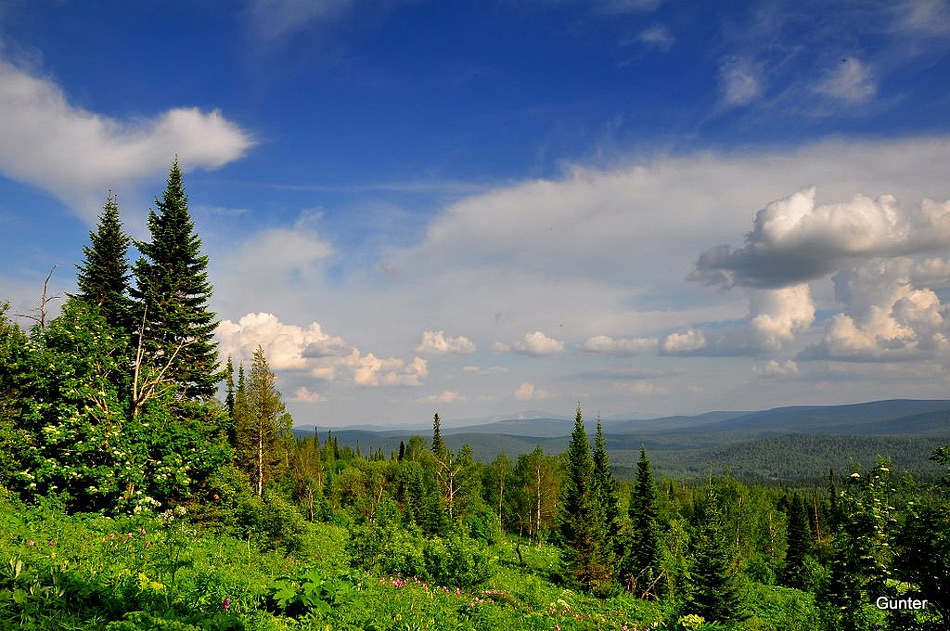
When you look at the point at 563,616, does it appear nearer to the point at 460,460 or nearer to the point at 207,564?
the point at 207,564

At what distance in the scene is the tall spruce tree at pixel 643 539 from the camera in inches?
1555

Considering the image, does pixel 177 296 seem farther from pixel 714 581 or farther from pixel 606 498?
pixel 606 498

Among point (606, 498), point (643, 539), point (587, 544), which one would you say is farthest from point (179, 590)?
point (643, 539)

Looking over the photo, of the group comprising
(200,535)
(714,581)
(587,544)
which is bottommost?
(587,544)

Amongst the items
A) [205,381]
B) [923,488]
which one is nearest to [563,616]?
[923,488]

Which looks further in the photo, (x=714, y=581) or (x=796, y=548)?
(x=796, y=548)

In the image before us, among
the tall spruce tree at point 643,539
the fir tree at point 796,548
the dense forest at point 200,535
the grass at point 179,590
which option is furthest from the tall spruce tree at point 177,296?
the fir tree at point 796,548

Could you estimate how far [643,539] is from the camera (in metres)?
42.2

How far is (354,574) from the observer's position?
36.7 ft

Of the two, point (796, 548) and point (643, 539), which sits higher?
point (643, 539)

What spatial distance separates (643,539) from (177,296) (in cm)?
4096

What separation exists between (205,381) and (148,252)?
7.65 metres

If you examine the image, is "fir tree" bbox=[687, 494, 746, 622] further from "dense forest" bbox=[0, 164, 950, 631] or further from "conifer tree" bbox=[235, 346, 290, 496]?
"conifer tree" bbox=[235, 346, 290, 496]

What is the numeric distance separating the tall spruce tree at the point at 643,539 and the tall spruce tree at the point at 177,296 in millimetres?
33823
